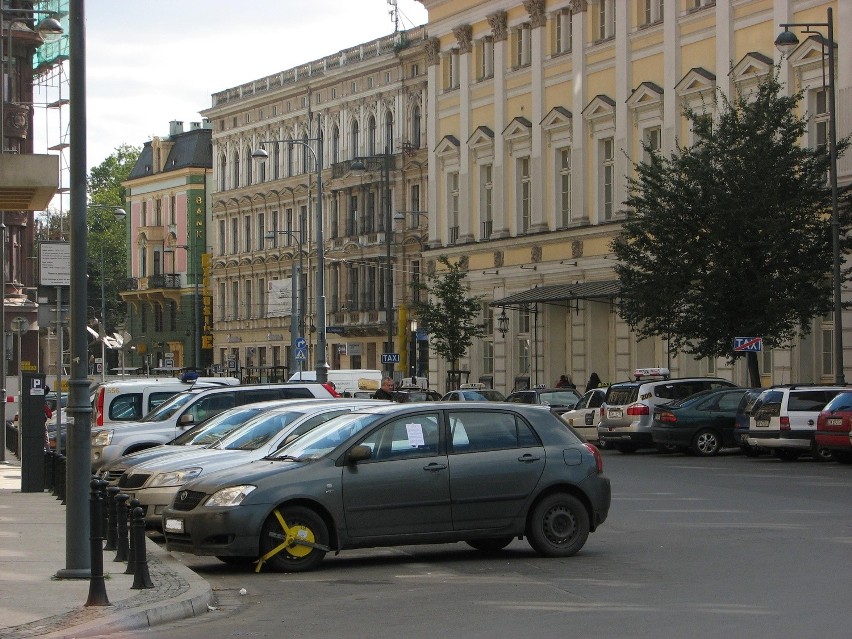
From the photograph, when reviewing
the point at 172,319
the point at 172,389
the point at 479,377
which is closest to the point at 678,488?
the point at 172,389

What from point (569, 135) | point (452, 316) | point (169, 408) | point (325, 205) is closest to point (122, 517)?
point (169, 408)

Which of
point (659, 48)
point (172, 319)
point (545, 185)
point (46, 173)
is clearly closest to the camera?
point (46, 173)

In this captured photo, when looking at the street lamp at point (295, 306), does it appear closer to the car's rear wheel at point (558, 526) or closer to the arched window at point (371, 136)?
the arched window at point (371, 136)

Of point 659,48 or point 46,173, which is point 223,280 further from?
point 46,173

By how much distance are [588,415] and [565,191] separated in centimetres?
2019

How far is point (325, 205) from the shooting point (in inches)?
3383

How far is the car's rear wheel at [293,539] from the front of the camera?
14.7m

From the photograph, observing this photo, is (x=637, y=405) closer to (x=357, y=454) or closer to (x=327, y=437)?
(x=327, y=437)

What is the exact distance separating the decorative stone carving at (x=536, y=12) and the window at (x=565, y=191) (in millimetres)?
4995

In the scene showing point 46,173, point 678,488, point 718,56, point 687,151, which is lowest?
point 678,488

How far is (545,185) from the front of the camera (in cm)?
6038

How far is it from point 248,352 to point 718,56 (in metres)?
49.9

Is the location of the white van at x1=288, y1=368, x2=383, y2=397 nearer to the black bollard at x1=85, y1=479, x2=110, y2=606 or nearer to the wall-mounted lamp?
the wall-mounted lamp

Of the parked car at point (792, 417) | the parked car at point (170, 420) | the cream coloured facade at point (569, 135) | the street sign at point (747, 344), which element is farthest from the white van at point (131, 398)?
the cream coloured facade at point (569, 135)
